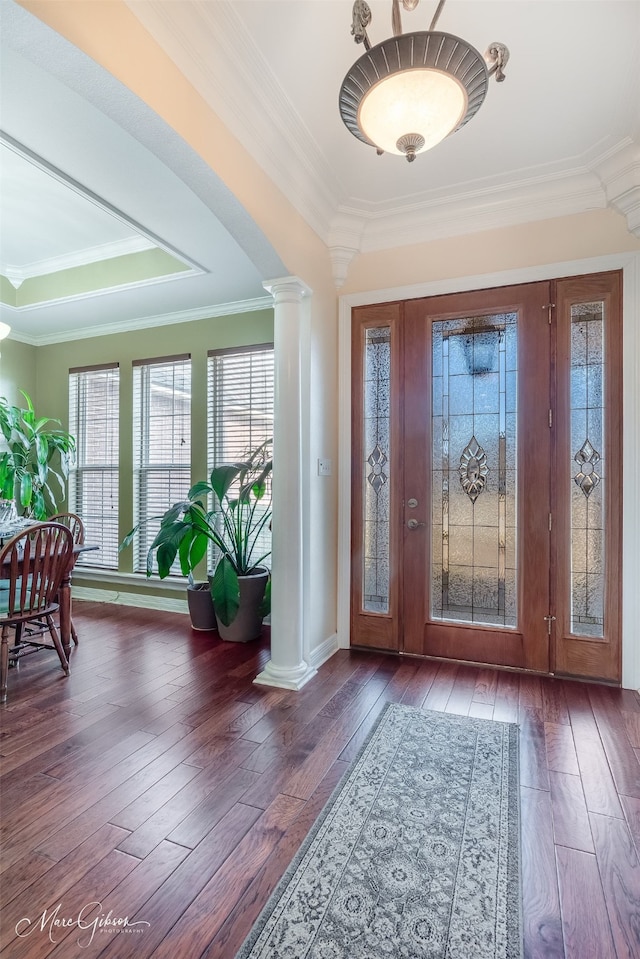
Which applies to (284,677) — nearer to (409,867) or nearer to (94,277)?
(409,867)

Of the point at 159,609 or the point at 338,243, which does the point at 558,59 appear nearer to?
the point at 338,243

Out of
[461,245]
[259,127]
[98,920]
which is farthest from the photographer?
[461,245]

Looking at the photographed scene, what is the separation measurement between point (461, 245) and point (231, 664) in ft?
10.7

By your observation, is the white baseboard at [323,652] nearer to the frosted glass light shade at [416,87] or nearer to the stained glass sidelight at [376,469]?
the stained glass sidelight at [376,469]

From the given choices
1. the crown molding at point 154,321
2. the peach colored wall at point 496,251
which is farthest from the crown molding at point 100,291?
the peach colored wall at point 496,251

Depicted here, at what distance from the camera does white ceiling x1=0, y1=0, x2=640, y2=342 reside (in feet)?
6.06

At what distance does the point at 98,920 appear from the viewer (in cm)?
134

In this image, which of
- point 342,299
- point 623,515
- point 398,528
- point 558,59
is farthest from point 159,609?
point 558,59

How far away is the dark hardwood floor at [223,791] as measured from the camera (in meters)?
1.35

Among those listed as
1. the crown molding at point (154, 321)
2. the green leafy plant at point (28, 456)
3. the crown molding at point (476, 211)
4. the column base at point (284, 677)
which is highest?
the crown molding at point (476, 211)

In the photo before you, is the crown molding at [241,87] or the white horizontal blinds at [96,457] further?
the white horizontal blinds at [96,457]

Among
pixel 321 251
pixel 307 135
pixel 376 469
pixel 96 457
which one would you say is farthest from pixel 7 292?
pixel 376 469

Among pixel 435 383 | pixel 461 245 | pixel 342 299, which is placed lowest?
pixel 435 383

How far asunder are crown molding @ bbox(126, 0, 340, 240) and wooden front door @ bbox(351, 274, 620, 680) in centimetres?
101
